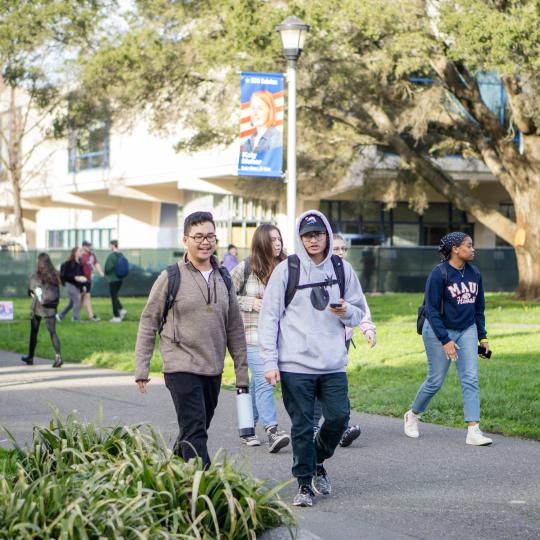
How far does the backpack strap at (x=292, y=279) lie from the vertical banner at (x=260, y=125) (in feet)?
29.3

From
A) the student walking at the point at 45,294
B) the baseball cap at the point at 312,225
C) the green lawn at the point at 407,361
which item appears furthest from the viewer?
the student walking at the point at 45,294

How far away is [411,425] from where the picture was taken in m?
10.0

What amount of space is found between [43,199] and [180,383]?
54360 mm

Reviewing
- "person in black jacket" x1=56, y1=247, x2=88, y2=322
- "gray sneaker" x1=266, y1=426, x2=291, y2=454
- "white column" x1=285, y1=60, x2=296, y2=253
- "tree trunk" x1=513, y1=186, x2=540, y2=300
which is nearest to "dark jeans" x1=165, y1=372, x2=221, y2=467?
"gray sneaker" x1=266, y1=426, x2=291, y2=454

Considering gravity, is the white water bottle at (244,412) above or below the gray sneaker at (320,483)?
above

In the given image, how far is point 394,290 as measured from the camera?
39906 millimetres

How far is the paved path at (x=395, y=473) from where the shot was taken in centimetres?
665

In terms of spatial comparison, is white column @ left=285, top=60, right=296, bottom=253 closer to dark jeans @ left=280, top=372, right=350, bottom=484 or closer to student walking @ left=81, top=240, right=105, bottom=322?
dark jeans @ left=280, top=372, right=350, bottom=484

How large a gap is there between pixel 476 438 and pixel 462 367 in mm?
617

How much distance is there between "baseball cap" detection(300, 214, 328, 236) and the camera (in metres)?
7.19

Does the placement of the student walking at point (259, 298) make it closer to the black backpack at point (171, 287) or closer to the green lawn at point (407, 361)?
the green lawn at point (407, 361)

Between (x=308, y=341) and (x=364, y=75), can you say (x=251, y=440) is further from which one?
(x=364, y=75)

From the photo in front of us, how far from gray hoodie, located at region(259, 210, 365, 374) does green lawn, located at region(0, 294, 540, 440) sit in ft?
11.1

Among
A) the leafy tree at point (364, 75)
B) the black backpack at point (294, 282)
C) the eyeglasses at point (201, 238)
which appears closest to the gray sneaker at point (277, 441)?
the black backpack at point (294, 282)
